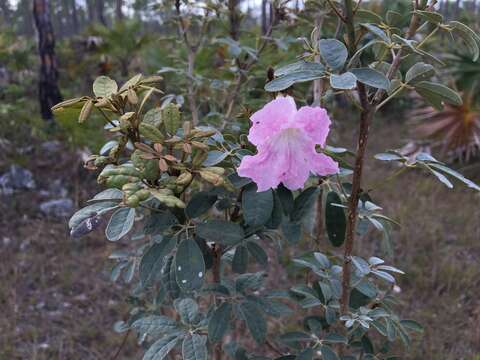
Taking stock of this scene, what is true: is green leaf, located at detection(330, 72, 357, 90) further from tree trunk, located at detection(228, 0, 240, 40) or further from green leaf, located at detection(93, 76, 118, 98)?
tree trunk, located at detection(228, 0, 240, 40)

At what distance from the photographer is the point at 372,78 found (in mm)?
724

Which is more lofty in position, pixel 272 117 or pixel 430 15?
pixel 430 15

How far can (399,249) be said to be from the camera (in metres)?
3.13

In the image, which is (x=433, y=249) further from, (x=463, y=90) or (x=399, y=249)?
(x=463, y=90)

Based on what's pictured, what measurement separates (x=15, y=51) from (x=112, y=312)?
479 cm


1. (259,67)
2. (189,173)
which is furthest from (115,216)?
(259,67)

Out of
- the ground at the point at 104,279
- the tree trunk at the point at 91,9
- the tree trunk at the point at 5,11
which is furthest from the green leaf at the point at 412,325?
the tree trunk at the point at 91,9

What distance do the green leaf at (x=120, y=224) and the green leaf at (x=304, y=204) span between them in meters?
0.30

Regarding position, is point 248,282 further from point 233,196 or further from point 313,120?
point 313,120

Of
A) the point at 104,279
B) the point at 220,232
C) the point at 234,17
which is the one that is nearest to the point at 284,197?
the point at 220,232

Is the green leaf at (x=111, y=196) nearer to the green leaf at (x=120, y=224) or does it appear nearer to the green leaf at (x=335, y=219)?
the green leaf at (x=120, y=224)

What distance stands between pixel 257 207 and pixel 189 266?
0.15 meters

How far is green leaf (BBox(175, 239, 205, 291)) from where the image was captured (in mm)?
840

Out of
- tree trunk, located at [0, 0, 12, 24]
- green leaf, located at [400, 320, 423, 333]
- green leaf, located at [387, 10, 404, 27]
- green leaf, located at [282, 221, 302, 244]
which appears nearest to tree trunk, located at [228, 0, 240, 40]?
green leaf, located at [387, 10, 404, 27]
